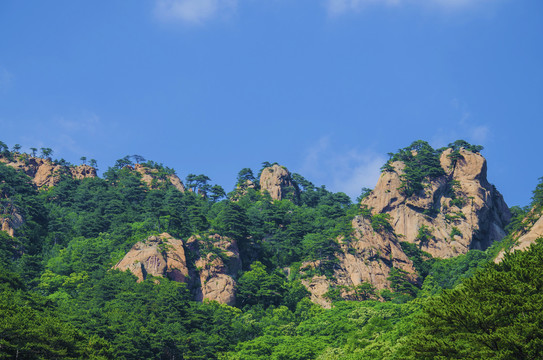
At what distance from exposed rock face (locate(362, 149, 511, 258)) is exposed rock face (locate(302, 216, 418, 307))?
6.18 m

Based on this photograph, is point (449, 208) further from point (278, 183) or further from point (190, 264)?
point (190, 264)

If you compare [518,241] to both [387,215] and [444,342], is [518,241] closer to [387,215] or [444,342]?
[387,215]

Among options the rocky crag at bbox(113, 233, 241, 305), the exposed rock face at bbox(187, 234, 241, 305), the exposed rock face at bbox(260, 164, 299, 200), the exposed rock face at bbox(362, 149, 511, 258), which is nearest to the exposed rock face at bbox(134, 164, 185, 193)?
the exposed rock face at bbox(260, 164, 299, 200)

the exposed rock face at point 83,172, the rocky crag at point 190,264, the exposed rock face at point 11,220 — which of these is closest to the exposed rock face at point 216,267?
the rocky crag at point 190,264

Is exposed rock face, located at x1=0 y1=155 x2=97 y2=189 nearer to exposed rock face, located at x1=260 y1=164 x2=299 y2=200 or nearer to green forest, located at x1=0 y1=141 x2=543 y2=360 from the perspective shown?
green forest, located at x1=0 y1=141 x2=543 y2=360

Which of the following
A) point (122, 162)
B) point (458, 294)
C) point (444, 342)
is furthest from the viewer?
point (122, 162)

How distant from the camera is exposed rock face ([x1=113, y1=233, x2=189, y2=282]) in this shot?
→ 5962cm

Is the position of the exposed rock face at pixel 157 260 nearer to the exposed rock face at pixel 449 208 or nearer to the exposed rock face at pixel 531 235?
the exposed rock face at pixel 449 208

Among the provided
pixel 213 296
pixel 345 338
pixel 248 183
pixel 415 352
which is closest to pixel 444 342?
pixel 415 352

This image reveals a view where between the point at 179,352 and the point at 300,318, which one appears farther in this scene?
the point at 300,318

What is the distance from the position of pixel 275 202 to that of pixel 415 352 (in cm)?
5997

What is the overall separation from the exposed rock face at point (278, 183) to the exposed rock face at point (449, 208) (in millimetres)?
16691

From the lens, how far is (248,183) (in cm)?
9912

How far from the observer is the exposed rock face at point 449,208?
75562 millimetres
